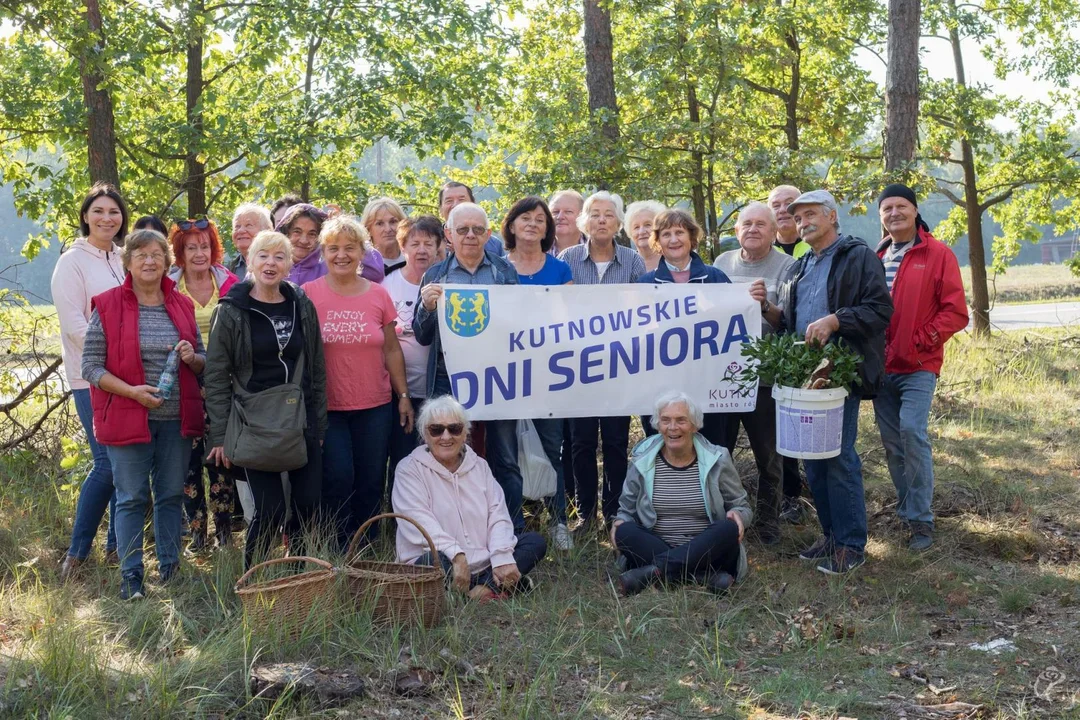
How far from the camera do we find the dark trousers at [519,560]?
5762 millimetres

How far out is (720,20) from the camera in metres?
12.3

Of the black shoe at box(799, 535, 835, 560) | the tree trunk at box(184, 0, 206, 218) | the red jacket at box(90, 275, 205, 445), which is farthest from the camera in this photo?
the tree trunk at box(184, 0, 206, 218)

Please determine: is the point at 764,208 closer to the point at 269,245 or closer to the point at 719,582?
the point at 719,582

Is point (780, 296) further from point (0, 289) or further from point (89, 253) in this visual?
point (0, 289)

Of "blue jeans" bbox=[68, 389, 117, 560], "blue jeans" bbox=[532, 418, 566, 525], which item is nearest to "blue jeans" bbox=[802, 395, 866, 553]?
"blue jeans" bbox=[532, 418, 566, 525]

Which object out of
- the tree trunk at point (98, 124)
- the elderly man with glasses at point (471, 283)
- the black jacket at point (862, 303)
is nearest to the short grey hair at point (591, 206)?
the elderly man with glasses at point (471, 283)

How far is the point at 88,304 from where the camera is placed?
20.2 feet

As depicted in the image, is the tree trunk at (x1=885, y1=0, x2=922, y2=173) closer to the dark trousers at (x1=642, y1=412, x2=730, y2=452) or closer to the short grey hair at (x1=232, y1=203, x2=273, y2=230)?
the dark trousers at (x1=642, y1=412, x2=730, y2=452)

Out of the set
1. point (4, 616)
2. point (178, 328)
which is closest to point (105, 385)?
point (178, 328)

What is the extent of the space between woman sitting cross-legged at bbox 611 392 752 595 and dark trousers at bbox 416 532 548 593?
17.9 inches

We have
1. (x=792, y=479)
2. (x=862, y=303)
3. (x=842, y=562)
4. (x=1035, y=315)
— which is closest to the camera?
(x=862, y=303)

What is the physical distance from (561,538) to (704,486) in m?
1.06

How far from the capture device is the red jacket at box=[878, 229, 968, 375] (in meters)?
6.54

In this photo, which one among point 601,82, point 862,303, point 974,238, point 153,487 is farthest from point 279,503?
point 974,238
